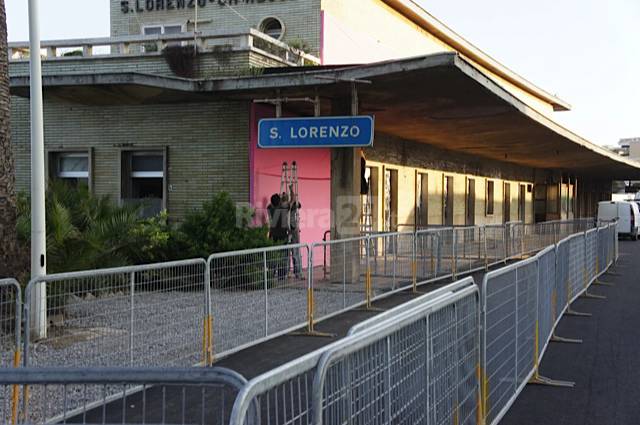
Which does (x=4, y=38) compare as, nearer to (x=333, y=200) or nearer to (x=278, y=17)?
(x=333, y=200)

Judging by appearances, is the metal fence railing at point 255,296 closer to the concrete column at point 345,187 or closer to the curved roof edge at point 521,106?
the concrete column at point 345,187

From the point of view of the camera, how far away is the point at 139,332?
6.71m

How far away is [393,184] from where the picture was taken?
913 inches

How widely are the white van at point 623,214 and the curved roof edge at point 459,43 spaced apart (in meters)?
9.88

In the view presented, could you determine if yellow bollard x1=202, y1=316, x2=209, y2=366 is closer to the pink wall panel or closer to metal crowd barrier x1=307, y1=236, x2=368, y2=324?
metal crowd barrier x1=307, y1=236, x2=368, y2=324

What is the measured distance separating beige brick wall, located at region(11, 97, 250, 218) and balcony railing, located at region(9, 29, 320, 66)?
1437mm

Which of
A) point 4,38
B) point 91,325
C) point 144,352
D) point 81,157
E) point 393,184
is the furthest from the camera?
point 393,184

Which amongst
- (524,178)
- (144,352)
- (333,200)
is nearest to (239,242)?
(333,200)

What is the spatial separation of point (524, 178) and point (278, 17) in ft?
76.8

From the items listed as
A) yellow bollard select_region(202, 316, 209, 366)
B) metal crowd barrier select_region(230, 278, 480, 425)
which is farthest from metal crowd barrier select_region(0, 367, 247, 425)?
yellow bollard select_region(202, 316, 209, 366)

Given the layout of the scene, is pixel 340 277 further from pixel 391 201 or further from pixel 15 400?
pixel 391 201

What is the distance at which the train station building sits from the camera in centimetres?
1348

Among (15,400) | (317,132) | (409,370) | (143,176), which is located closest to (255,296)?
(15,400)

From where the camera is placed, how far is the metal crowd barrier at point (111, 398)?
2.85 meters
